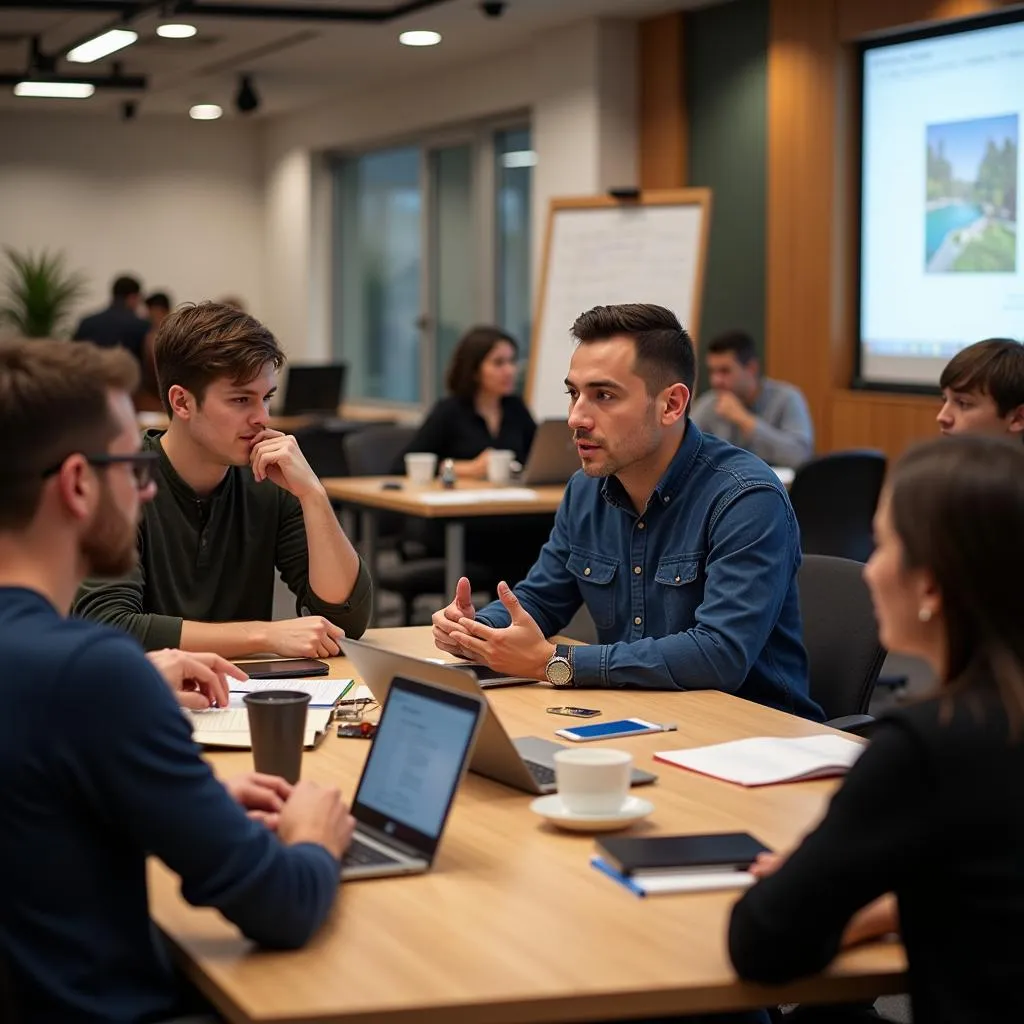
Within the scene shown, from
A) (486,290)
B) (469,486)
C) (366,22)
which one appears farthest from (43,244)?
(469,486)

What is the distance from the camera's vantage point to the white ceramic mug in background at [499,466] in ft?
19.1

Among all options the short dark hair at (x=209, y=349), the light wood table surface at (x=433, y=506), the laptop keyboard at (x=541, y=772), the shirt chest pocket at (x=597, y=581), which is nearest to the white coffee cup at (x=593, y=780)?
the laptop keyboard at (x=541, y=772)

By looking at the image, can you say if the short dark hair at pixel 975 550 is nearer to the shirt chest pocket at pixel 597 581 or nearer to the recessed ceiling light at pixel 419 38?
the shirt chest pocket at pixel 597 581

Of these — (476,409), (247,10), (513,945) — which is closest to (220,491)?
(513,945)

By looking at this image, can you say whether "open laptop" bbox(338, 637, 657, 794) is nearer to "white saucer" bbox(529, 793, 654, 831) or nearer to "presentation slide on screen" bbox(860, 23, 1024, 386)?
"white saucer" bbox(529, 793, 654, 831)

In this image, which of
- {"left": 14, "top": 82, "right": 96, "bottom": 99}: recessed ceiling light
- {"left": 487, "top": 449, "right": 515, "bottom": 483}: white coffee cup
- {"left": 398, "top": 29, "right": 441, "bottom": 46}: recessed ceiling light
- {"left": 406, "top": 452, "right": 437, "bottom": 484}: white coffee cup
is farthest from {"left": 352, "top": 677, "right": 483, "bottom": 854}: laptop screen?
{"left": 14, "top": 82, "right": 96, "bottom": 99}: recessed ceiling light

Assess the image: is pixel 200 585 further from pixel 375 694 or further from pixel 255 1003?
pixel 255 1003

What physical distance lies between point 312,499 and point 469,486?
2.84m

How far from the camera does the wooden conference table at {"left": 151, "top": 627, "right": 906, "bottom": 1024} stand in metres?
1.40

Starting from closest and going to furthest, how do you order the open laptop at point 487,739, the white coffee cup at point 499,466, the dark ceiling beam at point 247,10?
the open laptop at point 487,739, the white coffee cup at point 499,466, the dark ceiling beam at point 247,10

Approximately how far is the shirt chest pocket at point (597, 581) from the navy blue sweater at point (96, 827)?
4.85 ft

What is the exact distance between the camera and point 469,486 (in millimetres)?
5781

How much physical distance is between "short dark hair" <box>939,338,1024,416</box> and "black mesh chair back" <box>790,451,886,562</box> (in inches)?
64.5

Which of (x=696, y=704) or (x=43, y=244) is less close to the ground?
(x=43, y=244)
